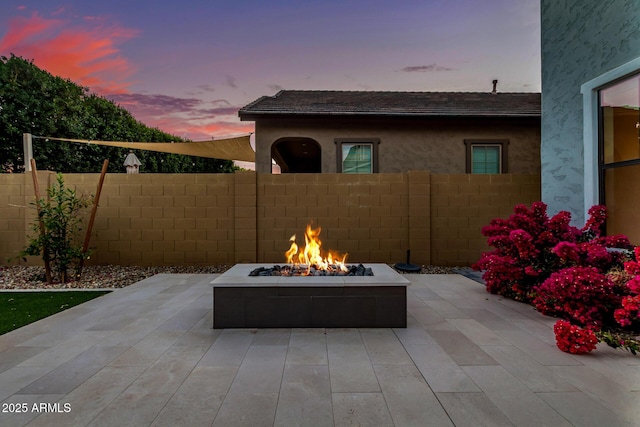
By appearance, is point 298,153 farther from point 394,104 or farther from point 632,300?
point 632,300

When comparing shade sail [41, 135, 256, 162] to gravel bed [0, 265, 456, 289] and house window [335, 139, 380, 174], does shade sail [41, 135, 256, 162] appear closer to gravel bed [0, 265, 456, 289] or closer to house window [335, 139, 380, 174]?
house window [335, 139, 380, 174]

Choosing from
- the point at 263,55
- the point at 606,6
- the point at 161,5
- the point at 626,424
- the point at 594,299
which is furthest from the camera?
the point at 263,55

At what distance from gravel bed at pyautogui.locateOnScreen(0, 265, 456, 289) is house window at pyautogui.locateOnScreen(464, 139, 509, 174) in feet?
13.9

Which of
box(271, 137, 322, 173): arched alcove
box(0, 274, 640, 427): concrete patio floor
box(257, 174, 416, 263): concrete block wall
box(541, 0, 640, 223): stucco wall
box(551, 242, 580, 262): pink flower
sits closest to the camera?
box(0, 274, 640, 427): concrete patio floor

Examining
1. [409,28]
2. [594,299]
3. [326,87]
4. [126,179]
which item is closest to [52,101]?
[126,179]

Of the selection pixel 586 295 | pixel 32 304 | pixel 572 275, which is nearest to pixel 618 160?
pixel 572 275

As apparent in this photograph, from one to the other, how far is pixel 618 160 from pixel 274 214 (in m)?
5.34

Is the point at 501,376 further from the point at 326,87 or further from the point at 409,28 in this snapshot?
the point at 326,87

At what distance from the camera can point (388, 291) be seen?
3.38 meters

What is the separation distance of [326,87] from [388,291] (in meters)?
9.52

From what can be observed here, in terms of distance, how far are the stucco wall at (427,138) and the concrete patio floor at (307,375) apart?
618cm

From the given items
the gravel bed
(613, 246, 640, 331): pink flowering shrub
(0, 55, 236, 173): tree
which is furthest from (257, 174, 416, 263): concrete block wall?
(0, 55, 236, 173): tree

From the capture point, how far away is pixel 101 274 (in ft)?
19.2

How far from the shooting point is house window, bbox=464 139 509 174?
925 cm
